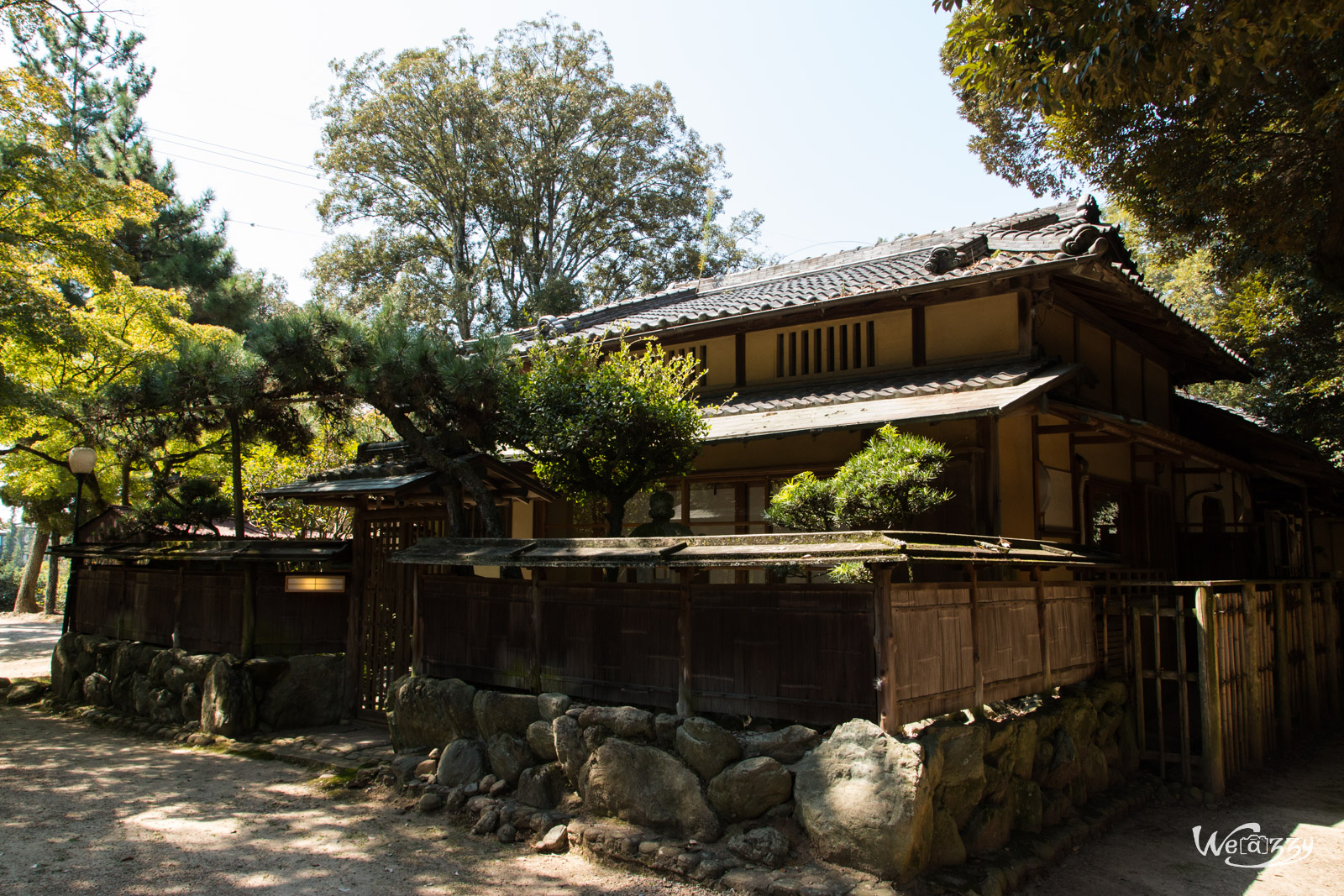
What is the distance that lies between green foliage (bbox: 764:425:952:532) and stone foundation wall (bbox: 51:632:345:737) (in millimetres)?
7069

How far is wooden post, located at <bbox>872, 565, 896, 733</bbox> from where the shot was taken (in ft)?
19.8

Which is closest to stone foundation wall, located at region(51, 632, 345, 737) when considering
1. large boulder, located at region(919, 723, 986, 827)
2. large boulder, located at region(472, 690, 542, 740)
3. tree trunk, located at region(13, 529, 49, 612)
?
large boulder, located at region(472, 690, 542, 740)

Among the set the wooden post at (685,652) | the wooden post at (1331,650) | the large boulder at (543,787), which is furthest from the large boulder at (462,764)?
the wooden post at (1331,650)

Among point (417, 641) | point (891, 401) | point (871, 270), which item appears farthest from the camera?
point (871, 270)

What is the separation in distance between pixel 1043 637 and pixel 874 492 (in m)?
2.17

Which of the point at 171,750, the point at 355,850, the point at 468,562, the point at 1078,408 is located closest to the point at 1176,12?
the point at 1078,408

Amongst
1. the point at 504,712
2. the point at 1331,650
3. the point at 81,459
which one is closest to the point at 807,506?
the point at 504,712

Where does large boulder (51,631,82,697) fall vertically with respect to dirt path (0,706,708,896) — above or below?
above

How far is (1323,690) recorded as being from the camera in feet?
39.8

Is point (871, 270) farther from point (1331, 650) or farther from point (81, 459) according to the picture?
point (81, 459)

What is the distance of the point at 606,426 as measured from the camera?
8.88 m

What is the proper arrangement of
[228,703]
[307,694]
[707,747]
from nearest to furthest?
1. [707,747]
2. [228,703]
3. [307,694]

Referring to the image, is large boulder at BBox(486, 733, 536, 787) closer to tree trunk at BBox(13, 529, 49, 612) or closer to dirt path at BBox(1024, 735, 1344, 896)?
dirt path at BBox(1024, 735, 1344, 896)

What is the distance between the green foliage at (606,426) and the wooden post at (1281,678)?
24.7ft
